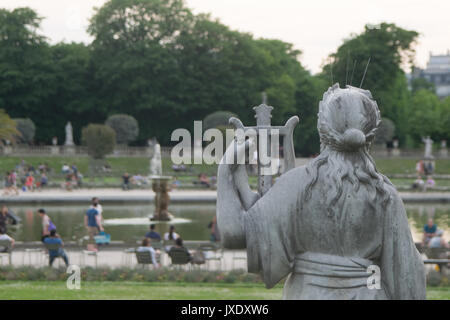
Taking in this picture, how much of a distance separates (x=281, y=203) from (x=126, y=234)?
1624cm

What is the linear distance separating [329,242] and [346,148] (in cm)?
39

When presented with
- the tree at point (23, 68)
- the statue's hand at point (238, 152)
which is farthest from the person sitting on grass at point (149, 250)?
the tree at point (23, 68)

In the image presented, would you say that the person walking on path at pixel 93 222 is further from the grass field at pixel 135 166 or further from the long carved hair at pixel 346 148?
the grass field at pixel 135 166

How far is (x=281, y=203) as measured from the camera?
3.03 metres

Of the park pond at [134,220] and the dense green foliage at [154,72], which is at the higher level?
the dense green foliage at [154,72]

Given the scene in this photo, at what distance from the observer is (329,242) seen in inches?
118

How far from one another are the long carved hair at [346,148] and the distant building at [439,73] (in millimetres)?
106335

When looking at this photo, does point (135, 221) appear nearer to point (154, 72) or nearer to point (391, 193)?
point (391, 193)

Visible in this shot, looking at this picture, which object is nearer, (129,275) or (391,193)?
(391,193)

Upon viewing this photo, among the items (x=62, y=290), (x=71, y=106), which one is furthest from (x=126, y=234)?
(x=71, y=106)

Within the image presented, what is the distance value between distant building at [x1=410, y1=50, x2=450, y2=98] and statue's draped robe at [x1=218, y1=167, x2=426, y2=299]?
106 m

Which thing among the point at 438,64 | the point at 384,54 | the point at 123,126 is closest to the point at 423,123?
the point at 384,54

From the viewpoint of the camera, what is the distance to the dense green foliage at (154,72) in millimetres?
54844

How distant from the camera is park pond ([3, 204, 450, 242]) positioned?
19.0 meters
